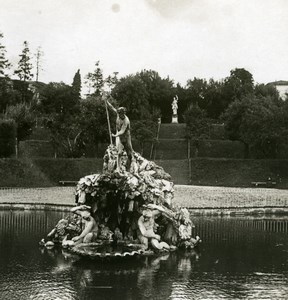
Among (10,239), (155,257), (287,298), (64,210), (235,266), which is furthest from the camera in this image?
(64,210)

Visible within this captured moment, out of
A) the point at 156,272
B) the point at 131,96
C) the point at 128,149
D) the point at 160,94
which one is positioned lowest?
the point at 156,272

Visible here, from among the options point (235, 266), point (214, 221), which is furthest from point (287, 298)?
point (214, 221)

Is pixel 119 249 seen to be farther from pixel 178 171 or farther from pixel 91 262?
pixel 178 171

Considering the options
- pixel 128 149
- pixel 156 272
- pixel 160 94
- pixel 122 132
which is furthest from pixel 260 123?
pixel 156 272

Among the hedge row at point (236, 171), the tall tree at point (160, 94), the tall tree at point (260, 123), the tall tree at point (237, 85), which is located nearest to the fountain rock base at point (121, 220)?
the hedge row at point (236, 171)

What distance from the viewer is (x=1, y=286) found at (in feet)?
54.9

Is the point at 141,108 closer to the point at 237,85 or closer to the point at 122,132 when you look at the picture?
the point at 237,85

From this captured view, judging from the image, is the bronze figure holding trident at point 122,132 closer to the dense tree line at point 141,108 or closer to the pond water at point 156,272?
the pond water at point 156,272

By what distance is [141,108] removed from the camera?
8388 centimetres

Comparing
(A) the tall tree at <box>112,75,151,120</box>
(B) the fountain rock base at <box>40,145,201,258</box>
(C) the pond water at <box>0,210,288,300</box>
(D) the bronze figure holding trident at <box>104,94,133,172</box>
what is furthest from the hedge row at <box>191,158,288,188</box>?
(B) the fountain rock base at <box>40,145,201,258</box>

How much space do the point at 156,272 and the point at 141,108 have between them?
65.5 m

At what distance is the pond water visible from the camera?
53.8 feet

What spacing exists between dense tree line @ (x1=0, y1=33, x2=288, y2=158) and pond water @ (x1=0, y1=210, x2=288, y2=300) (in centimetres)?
3830

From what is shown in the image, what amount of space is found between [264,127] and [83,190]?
141ft
